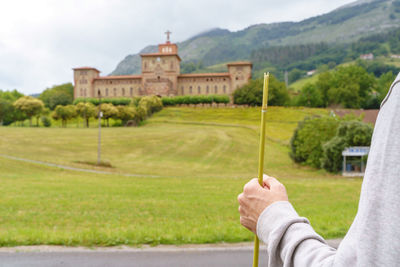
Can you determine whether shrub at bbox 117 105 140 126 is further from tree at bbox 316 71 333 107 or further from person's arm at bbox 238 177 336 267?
person's arm at bbox 238 177 336 267

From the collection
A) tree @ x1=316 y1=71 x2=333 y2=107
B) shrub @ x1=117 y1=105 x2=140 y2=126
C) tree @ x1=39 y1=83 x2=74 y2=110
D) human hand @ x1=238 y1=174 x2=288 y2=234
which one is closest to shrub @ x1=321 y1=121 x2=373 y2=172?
human hand @ x1=238 y1=174 x2=288 y2=234

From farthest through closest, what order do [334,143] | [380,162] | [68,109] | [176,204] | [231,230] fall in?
[68,109], [334,143], [176,204], [231,230], [380,162]

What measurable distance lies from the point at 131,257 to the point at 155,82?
4085 inches

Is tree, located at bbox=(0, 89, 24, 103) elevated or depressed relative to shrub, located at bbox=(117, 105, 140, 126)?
elevated

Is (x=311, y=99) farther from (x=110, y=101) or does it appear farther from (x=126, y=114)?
(x=110, y=101)

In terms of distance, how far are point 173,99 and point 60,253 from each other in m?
91.1

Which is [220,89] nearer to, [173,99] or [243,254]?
[173,99]

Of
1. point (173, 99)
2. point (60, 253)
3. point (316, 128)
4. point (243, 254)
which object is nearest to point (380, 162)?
point (243, 254)

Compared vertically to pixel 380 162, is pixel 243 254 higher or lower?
lower

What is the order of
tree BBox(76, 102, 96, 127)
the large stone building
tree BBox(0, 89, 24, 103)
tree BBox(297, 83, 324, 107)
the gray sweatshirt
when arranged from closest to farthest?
1. the gray sweatshirt
2. tree BBox(297, 83, 324, 107)
3. tree BBox(76, 102, 96, 127)
4. the large stone building
5. tree BBox(0, 89, 24, 103)

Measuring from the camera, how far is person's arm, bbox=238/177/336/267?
127 cm

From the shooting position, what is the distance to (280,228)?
4.54ft

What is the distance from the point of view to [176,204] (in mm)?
11367

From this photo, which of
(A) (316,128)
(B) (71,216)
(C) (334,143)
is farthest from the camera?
(A) (316,128)
